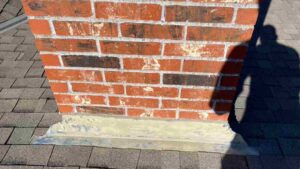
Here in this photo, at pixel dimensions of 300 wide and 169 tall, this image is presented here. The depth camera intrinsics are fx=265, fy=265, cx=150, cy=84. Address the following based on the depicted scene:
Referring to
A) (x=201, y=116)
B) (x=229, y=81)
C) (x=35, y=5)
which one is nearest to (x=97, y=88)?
(x=35, y=5)

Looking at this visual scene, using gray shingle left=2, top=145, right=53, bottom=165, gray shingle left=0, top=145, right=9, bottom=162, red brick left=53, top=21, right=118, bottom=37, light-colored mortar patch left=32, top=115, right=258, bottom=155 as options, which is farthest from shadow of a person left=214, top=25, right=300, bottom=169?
gray shingle left=0, top=145, right=9, bottom=162

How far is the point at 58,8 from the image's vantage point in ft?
4.31

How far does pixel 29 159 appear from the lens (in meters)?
1.78

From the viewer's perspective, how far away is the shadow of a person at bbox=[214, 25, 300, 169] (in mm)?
1943

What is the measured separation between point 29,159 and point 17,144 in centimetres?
18

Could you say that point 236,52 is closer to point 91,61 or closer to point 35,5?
point 91,61

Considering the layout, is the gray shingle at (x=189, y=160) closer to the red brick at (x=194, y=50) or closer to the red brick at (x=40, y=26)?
the red brick at (x=194, y=50)

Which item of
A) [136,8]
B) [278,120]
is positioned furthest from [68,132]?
[278,120]

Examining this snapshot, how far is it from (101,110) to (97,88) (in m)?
0.19

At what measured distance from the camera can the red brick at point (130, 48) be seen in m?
1.42

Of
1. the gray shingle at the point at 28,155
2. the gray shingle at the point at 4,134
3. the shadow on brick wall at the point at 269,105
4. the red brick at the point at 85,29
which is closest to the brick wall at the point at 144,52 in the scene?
the red brick at the point at 85,29

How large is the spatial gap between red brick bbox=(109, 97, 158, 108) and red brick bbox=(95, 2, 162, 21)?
555mm

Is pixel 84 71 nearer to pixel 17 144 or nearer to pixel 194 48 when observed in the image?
pixel 194 48

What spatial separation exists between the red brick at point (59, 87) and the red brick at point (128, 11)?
534mm
